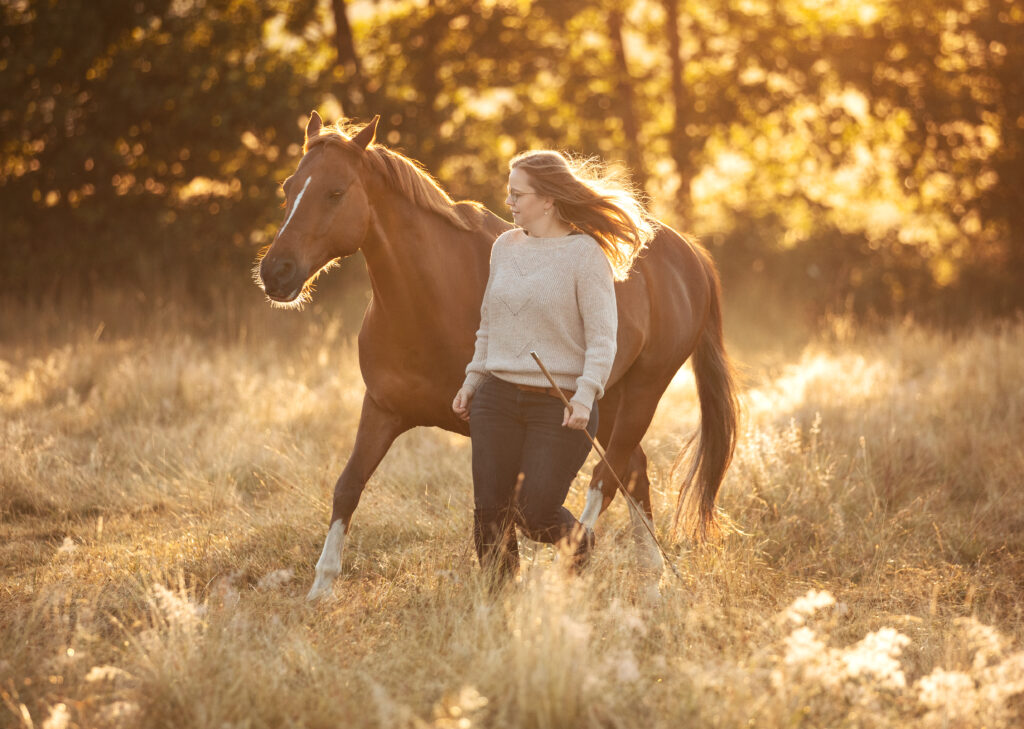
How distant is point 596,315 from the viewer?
12.2 ft

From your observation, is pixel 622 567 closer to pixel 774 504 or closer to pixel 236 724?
pixel 774 504

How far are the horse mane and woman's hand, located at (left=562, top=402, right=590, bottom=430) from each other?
4.47 feet

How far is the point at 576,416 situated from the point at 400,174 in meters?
1.49

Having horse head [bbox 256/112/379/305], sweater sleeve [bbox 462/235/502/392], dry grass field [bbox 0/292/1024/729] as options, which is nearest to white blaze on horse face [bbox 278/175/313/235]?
horse head [bbox 256/112/379/305]

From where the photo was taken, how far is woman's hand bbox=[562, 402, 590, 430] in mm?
3590

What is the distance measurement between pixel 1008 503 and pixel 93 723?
5033 mm

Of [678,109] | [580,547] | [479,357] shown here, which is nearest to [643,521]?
[580,547]

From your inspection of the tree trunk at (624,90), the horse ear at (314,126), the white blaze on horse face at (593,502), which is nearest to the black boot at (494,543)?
the white blaze on horse face at (593,502)

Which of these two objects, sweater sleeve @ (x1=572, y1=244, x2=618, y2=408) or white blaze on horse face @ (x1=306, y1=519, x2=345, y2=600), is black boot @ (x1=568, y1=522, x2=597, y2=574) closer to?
sweater sleeve @ (x1=572, y1=244, x2=618, y2=408)

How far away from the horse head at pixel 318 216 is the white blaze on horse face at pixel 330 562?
1.06 meters

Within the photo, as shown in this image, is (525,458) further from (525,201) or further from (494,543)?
(525,201)

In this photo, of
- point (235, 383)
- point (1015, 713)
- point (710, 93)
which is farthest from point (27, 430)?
point (710, 93)

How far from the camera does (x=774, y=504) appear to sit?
558 cm

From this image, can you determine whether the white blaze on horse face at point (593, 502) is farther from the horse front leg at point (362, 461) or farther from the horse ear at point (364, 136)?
the horse ear at point (364, 136)
